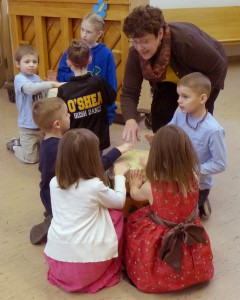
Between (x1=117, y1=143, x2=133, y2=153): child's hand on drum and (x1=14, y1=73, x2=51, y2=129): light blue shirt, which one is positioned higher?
(x1=117, y1=143, x2=133, y2=153): child's hand on drum

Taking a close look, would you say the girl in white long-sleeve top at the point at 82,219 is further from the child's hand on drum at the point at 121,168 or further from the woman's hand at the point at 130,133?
the woman's hand at the point at 130,133

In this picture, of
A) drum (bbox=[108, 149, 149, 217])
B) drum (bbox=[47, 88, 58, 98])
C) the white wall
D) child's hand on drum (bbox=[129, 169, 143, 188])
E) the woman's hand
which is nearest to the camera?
child's hand on drum (bbox=[129, 169, 143, 188])

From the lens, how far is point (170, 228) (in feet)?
6.41

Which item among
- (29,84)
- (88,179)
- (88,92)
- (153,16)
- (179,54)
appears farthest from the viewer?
(29,84)

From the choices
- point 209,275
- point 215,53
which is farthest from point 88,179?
point 215,53

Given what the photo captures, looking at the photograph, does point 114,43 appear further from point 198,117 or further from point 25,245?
point 25,245

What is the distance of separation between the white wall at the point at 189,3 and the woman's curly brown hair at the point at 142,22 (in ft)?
11.7

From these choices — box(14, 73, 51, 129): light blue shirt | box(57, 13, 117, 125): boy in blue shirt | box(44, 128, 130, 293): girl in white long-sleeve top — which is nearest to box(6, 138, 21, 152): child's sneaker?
box(14, 73, 51, 129): light blue shirt

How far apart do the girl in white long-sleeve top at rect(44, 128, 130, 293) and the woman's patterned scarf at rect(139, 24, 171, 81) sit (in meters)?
0.76

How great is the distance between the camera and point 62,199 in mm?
1921

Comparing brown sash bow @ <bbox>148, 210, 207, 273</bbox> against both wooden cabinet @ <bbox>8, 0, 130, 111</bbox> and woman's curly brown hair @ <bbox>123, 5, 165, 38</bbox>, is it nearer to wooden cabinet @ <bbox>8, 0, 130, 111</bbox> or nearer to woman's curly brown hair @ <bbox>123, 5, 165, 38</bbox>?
woman's curly brown hair @ <bbox>123, 5, 165, 38</bbox>

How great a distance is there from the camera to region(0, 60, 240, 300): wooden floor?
199 centimetres

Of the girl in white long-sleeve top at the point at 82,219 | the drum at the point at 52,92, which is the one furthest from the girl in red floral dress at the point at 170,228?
the drum at the point at 52,92

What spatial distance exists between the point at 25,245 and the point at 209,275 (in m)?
0.98
